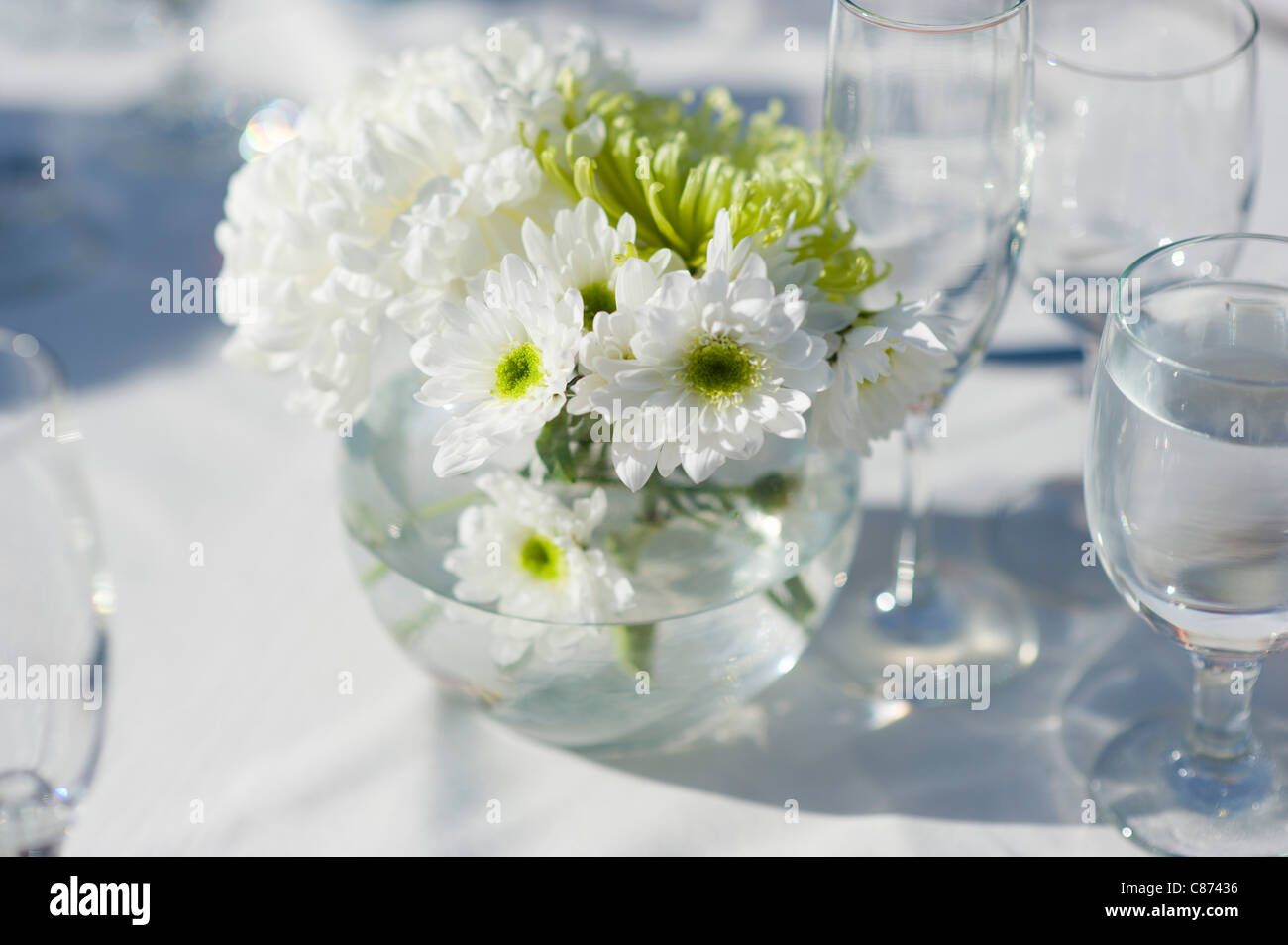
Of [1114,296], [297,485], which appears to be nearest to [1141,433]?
[1114,296]

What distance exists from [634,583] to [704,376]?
14 centimetres

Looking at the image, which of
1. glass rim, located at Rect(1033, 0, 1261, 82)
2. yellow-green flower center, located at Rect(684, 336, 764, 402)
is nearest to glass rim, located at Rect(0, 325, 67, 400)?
yellow-green flower center, located at Rect(684, 336, 764, 402)

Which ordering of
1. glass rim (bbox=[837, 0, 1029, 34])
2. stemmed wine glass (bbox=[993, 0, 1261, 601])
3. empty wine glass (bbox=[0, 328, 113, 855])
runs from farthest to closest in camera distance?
stemmed wine glass (bbox=[993, 0, 1261, 601]) → glass rim (bbox=[837, 0, 1029, 34]) → empty wine glass (bbox=[0, 328, 113, 855])

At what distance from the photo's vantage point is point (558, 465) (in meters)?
0.52

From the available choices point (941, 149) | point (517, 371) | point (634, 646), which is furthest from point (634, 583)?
point (941, 149)

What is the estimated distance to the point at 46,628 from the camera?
1.36 ft

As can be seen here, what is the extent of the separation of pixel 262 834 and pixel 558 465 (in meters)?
0.24

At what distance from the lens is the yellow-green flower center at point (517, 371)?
0.46 meters

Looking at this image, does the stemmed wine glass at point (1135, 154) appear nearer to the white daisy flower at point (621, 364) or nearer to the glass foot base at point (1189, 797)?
the glass foot base at point (1189, 797)

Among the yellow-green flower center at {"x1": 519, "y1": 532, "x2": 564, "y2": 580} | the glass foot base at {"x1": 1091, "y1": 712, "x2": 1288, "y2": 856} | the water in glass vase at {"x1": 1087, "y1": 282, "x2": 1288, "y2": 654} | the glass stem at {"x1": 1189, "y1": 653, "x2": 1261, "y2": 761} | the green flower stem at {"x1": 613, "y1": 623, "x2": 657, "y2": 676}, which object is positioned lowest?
the glass foot base at {"x1": 1091, "y1": 712, "x2": 1288, "y2": 856}

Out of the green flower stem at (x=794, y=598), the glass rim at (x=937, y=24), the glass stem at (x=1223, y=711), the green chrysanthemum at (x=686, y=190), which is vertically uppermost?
the glass rim at (x=937, y=24)

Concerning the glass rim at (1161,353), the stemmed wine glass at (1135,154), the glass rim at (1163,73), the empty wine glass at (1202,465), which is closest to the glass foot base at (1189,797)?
the empty wine glass at (1202,465)

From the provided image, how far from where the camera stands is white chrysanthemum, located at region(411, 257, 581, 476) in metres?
0.45

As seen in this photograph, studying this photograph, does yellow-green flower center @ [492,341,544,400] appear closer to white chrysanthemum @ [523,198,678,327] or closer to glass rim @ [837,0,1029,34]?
white chrysanthemum @ [523,198,678,327]
